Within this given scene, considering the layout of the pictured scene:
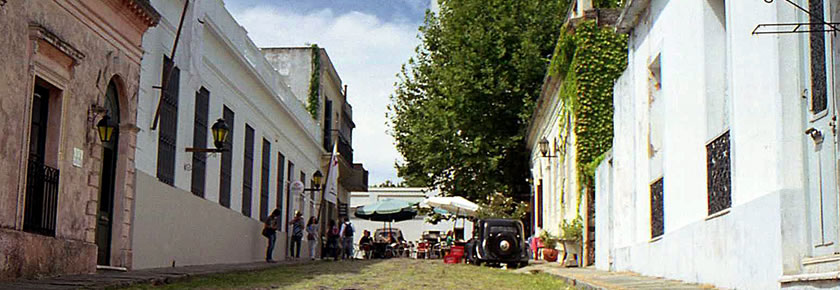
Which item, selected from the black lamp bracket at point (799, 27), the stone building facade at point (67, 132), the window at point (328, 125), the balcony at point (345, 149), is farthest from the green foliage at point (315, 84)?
the black lamp bracket at point (799, 27)

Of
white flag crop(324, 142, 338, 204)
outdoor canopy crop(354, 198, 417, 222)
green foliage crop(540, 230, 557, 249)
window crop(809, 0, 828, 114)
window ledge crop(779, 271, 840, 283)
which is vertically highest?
white flag crop(324, 142, 338, 204)

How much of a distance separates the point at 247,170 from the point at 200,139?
4887 millimetres

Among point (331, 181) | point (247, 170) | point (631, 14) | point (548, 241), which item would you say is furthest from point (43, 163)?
point (331, 181)

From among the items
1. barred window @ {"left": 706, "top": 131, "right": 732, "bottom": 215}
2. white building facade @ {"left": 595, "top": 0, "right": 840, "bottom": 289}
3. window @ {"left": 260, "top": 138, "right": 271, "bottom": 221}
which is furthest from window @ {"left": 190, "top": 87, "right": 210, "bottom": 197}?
barred window @ {"left": 706, "top": 131, "right": 732, "bottom": 215}

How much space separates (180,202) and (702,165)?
10.5 metres

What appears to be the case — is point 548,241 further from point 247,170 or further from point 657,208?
point 657,208

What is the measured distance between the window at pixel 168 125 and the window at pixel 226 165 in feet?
13.3

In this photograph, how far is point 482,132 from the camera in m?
32.3

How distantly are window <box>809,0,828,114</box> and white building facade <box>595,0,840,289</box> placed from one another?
0.04ft

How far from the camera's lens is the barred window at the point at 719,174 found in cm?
926

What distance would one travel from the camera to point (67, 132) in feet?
38.4

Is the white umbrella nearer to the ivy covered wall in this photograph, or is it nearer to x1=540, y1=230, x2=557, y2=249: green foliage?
x1=540, y1=230, x2=557, y2=249: green foliage

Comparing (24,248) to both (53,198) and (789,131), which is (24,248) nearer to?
(53,198)

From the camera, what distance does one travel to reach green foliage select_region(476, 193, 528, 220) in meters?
29.1
